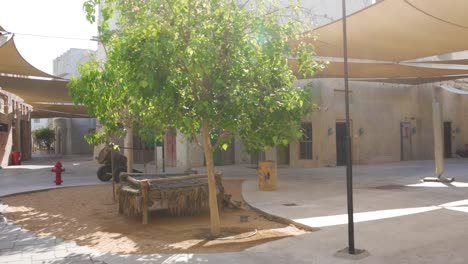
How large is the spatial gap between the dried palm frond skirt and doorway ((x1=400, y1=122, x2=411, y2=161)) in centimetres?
1727

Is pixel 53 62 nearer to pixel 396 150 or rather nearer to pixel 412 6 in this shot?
pixel 396 150

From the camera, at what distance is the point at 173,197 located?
352 inches

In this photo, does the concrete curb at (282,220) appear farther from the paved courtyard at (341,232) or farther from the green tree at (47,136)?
the green tree at (47,136)

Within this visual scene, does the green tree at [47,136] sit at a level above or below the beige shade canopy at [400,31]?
below

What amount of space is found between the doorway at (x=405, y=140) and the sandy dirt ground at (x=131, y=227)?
14.8m

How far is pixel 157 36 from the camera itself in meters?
6.17

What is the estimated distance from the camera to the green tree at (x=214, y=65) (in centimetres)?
616

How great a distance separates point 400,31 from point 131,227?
7847 millimetres

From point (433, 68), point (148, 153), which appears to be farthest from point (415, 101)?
point (148, 153)

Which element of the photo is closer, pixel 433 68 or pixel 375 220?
pixel 375 220

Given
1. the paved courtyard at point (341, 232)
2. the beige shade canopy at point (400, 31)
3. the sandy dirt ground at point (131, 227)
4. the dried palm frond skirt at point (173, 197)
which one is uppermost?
the beige shade canopy at point (400, 31)

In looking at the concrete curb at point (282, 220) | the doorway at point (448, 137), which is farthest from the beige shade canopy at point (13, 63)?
the doorway at point (448, 137)

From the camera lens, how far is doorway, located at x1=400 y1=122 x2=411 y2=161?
23736 mm

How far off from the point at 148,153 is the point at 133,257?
73.0 feet
